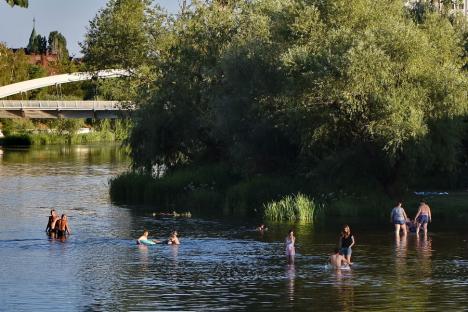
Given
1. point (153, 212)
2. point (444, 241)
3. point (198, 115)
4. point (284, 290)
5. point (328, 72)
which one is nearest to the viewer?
point (284, 290)

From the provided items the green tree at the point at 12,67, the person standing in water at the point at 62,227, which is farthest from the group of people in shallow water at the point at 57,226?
the green tree at the point at 12,67

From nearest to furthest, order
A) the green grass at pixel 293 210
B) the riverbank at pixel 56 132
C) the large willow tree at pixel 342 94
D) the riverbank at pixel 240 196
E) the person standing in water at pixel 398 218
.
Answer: the person standing in water at pixel 398 218
the large willow tree at pixel 342 94
the green grass at pixel 293 210
the riverbank at pixel 240 196
the riverbank at pixel 56 132

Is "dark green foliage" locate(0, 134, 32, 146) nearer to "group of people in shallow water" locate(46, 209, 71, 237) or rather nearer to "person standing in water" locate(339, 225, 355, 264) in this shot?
"group of people in shallow water" locate(46, 209, 71, 237)

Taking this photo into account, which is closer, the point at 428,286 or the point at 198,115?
the point at 428,286

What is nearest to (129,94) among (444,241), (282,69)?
(282,69)

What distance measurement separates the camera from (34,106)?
11762 centimetres

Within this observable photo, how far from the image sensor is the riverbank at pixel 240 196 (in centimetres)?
5684

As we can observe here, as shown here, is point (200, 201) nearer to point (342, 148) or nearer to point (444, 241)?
point (342, 148)

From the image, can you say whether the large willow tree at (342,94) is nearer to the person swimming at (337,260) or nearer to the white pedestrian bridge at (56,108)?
the person swimming at (337,260)

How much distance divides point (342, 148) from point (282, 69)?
17.5ft

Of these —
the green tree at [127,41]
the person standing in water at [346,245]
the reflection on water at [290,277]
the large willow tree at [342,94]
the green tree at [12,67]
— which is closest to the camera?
the reflection on water at [290,277]

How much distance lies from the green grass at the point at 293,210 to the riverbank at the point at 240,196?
514 millimetres

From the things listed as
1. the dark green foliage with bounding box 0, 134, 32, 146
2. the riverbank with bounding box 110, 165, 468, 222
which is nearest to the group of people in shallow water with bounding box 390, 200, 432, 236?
the riverbank with bounding box 110, 165, 468, 222

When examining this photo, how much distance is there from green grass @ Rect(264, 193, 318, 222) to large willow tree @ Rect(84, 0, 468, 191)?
2.28m
